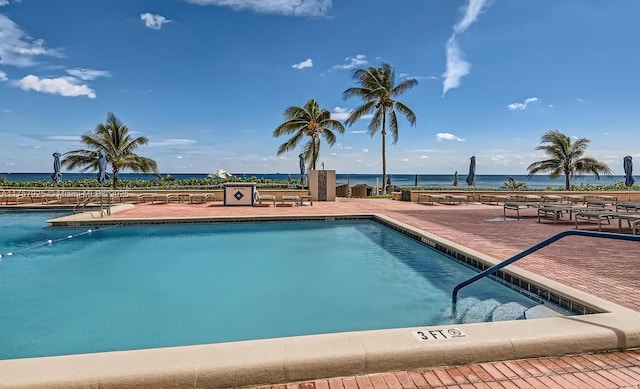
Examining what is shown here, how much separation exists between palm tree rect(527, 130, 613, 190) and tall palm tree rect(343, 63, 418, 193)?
407 inches

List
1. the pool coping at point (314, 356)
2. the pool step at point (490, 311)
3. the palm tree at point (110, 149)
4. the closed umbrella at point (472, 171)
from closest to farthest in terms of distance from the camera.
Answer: the pool coping at point (314, 356) → the pool step at point (490, 311) → the palm tree at point (110, 149) → the closed umbrella at point (472, 171)

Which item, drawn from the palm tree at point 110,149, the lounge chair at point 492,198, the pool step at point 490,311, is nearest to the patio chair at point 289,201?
the lounge chair at point 492,198

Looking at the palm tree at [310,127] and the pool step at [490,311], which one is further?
the palm tree at [310,127]

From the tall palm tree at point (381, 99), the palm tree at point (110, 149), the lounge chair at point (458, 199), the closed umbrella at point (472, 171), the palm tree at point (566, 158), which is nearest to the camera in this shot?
the lounge chair at point (458, 199)

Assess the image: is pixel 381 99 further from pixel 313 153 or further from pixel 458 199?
pixel 458 199

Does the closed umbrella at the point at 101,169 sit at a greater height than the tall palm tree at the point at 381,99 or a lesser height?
lesser

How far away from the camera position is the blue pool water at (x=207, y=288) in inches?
171

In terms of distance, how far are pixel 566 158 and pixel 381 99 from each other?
13.6 m

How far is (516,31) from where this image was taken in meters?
14.1

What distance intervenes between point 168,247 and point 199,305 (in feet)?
13.7

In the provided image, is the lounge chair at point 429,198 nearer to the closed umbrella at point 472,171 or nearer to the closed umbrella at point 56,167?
the closed umbrella at point 472,171

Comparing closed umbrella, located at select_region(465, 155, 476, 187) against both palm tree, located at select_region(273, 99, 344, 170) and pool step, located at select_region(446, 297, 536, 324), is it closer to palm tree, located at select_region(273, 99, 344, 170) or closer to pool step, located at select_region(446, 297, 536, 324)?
palm tree, located at select_region(273, 99, 344, 170)

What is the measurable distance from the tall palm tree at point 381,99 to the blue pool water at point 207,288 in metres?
12.7

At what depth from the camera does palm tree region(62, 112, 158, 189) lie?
21312mm
